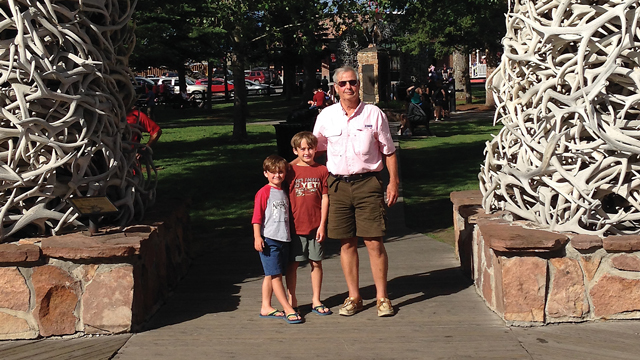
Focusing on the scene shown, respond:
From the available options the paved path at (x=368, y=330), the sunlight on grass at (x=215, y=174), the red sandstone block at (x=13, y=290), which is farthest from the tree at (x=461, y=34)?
the red sandstone block at (x=13, y=290)

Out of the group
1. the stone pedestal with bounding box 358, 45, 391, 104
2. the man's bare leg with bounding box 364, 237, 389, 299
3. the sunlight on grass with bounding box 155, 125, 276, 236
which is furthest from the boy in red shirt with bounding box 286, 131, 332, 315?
the stone pedestal with bounding box 358, 45, 391, 104

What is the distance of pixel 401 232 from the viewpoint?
9211mm

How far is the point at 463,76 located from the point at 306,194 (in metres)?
35.2

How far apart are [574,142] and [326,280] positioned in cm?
253

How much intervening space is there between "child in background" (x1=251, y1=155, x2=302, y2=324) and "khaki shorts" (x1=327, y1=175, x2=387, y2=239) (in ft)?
1.17

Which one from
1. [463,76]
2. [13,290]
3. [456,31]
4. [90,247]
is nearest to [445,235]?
[90,247]

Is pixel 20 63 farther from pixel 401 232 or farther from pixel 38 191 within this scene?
pixel 401 232

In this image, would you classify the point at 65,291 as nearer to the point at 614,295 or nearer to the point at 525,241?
the point at 525,241

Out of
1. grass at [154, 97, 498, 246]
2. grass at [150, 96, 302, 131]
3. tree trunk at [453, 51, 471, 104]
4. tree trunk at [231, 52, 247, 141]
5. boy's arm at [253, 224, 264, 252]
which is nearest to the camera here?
boy's arm at [253, 224, 264, 252]

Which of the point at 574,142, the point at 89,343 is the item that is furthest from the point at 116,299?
the point at 574,142

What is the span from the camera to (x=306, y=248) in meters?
5.88

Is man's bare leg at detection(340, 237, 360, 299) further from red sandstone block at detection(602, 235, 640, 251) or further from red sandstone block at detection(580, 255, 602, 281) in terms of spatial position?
red sandstone block at detection(602, 235, 640, 251)

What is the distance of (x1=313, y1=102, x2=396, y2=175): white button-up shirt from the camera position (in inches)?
228

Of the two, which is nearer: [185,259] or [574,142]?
[574,142]
